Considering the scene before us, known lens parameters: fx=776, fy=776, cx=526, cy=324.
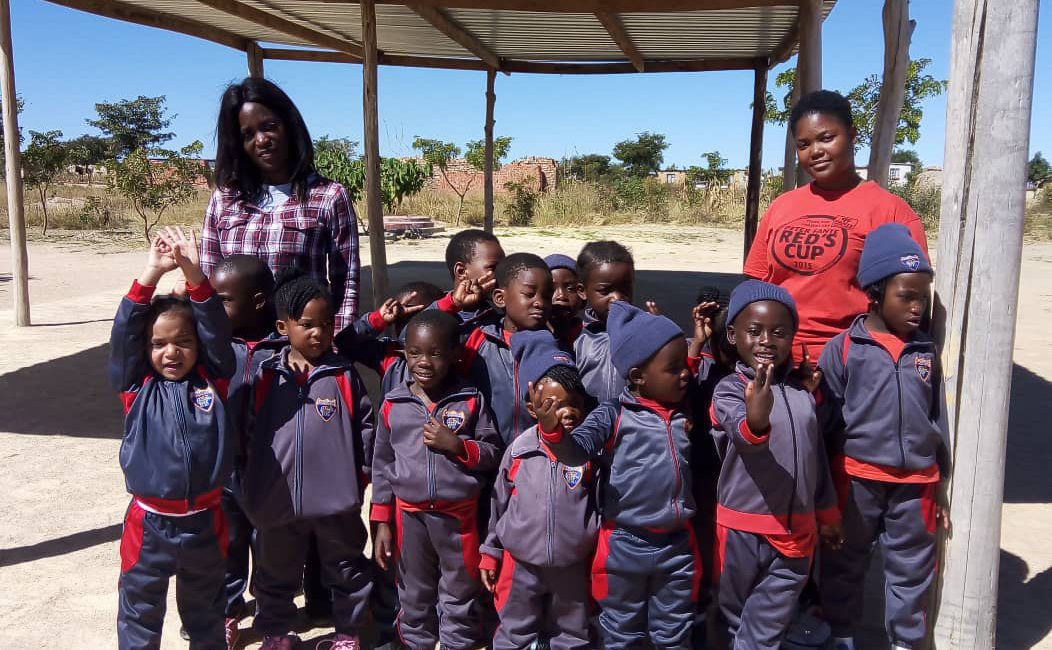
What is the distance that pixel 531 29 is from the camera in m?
7.48

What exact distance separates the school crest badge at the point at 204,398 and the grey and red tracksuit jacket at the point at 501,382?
800 millimetres

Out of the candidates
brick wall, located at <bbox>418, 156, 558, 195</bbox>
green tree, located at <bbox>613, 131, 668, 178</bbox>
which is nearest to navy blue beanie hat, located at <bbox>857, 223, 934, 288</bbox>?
brick wall, located at <bbox>418, 156, 558, 195</bbox>

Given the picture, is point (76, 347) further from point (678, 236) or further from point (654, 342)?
point (678, 236)

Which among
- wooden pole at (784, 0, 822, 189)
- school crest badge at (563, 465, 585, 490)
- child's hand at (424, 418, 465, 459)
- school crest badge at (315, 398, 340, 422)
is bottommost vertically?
school crest badge at (563, 465, 585, 490)

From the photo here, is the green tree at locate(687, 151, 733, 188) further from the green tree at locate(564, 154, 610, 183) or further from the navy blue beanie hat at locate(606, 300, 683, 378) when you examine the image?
the navy blue beanie hat at locate(606, 300, 683, 378)

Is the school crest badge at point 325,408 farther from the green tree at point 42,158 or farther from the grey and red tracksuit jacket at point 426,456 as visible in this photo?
the green tree at point 42,158

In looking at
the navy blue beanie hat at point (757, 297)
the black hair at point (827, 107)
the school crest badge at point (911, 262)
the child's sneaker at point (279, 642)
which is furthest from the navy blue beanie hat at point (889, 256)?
the child's sneaker at point (279, 642)

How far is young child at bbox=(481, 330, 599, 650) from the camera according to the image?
233 cm

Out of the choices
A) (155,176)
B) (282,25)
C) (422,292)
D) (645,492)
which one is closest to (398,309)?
(422,292)

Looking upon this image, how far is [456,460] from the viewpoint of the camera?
2.44 m

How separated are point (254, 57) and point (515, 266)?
746 centimetres

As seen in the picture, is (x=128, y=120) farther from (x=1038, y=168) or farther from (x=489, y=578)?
(x=1038, y=168)

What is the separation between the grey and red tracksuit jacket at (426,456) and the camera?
242 centimetres

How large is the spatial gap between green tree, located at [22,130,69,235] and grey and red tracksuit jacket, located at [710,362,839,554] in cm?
2110
